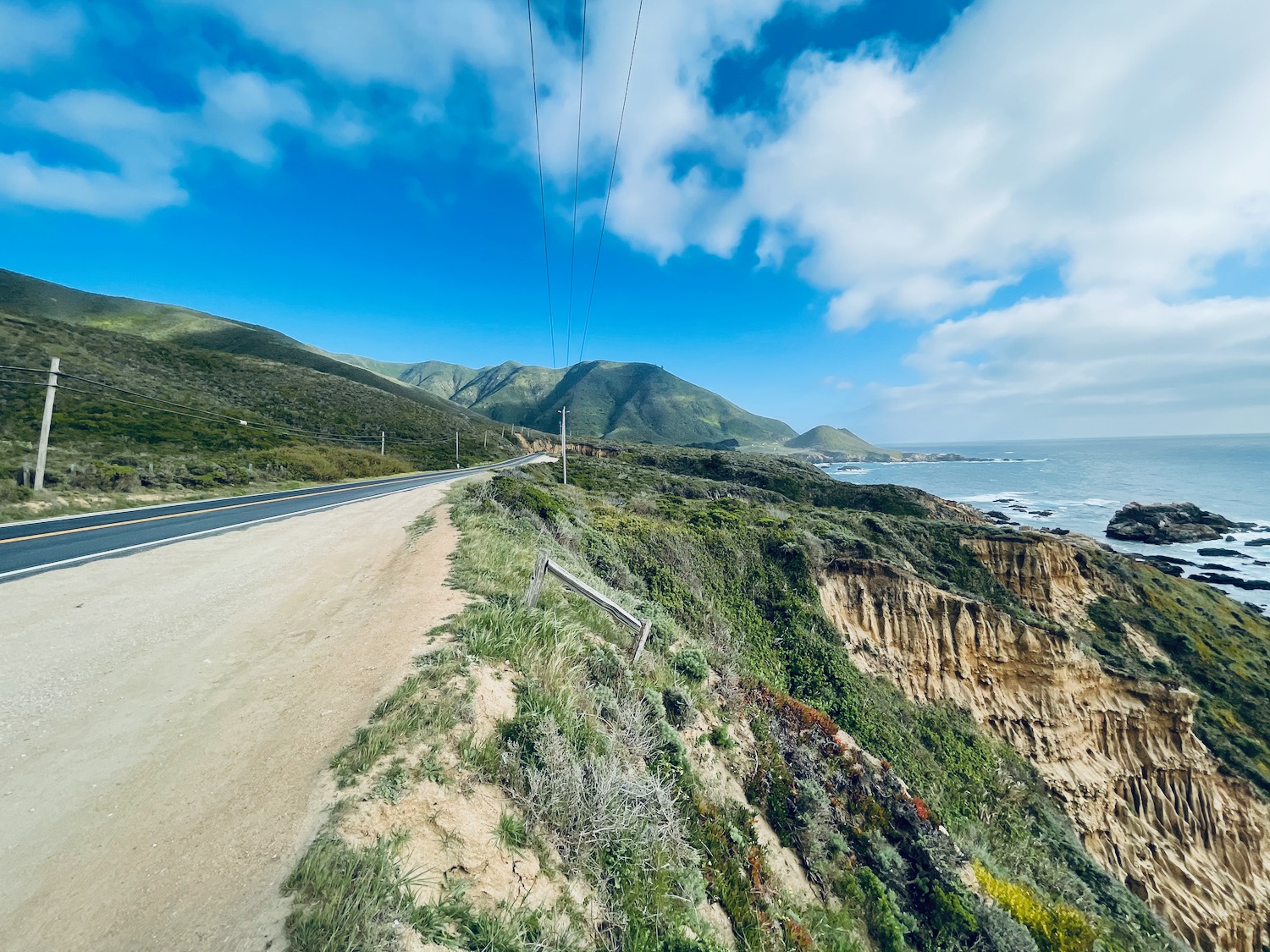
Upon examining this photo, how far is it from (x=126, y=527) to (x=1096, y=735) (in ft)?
117

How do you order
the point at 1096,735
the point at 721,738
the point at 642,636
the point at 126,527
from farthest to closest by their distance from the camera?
the point at 1096,735
the point at 126,527
the point at 721,738
the point at 642,636

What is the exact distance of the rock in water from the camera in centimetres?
5434

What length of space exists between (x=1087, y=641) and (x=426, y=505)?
32672 millimetres

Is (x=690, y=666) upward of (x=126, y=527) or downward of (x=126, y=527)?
downward

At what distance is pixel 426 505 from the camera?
1623 centimetres

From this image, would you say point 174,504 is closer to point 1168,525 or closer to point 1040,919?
point 1040,919

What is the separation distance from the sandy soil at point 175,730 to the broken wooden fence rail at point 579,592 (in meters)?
1.16

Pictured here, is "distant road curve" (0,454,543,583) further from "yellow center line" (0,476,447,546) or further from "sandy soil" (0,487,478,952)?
"sandy soil" (0,487,478,952)

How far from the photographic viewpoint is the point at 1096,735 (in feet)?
65.5

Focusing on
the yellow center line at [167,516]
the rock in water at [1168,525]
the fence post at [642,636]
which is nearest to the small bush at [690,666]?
the fence post at [642,636]

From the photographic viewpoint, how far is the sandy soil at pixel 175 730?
2.72 metres

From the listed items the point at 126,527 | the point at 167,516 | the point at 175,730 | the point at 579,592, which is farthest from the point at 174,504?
the point at 579,592

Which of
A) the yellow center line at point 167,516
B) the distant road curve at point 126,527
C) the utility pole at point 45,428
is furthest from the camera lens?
the utility pole at point 45,428

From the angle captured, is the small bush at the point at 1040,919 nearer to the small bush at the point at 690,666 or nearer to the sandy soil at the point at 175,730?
the small bush at the point at 690,666
